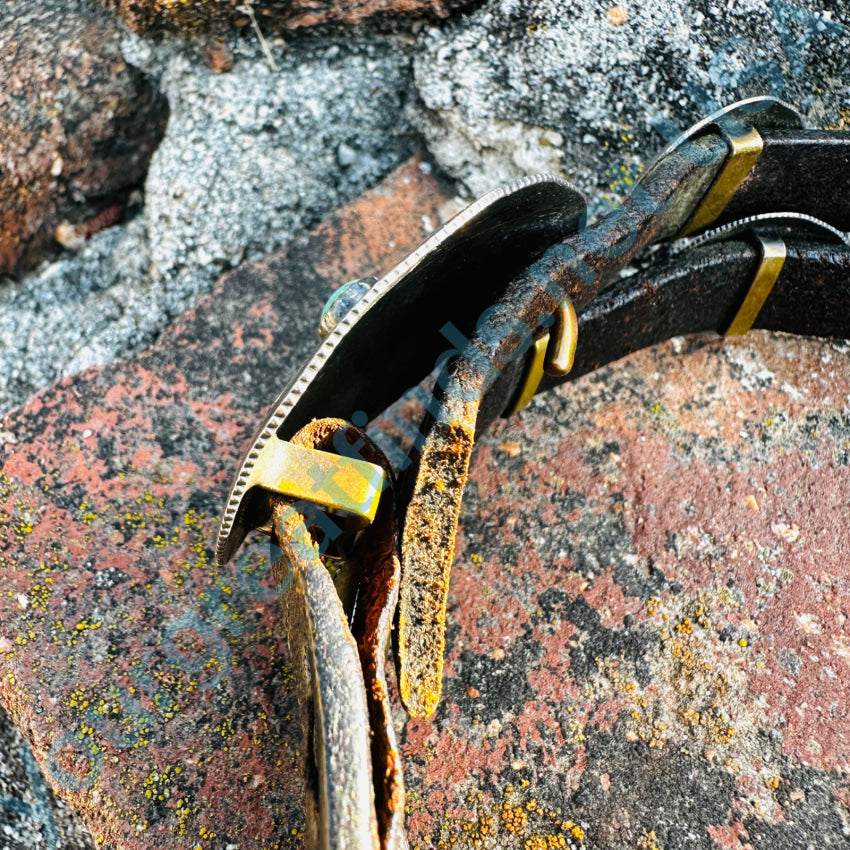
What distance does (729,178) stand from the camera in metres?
1.39

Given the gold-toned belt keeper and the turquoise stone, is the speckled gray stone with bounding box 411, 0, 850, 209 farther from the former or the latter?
the gold-toned belt keeper

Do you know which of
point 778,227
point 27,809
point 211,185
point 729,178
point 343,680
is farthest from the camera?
point 211,185

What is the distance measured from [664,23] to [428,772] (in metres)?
1.27

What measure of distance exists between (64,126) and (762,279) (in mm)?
1259

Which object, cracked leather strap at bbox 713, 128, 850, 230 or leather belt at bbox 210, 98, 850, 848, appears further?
cracked leather strap at bbox 713, 128, 850, 230

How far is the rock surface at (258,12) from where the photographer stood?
158cm

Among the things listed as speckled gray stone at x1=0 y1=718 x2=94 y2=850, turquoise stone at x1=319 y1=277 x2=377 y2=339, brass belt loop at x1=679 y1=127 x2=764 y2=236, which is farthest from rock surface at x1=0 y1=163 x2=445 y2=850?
brass belt loop at x1=679 y1=127 x2=764 y2=236

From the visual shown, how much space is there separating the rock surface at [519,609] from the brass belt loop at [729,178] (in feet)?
0.73

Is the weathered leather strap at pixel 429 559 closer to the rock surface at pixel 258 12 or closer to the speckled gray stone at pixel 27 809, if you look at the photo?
the speckled gray stone at pixel 27 809

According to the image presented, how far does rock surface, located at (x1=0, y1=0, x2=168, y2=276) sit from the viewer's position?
1.56 metres

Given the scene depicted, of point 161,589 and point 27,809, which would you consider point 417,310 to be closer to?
point 161,589

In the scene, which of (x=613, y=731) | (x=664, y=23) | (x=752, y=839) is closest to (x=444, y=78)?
(x=664, y=23)

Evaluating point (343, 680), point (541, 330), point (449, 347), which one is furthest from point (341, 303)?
point (343, 680)

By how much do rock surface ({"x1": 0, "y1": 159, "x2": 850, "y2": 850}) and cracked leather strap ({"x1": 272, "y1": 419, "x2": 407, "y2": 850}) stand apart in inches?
9.7
